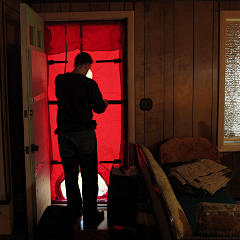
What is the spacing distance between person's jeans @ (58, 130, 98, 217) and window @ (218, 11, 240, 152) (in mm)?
1517

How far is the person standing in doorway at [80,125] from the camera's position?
2.57 meters

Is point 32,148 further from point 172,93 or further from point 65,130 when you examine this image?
point 172,93

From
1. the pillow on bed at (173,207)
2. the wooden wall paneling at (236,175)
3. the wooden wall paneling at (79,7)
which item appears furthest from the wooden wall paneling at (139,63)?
the wooden wall paneling at (236,175)

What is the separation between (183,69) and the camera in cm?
330

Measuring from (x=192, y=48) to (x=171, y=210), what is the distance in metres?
2.04

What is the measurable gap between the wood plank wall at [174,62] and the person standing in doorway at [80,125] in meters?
0.83

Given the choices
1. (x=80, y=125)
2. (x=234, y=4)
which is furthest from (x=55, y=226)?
(x=234, y=4)

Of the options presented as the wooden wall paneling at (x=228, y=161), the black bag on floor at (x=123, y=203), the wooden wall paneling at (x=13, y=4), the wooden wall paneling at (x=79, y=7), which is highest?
the wooden wall paneling at (x=79, y=7)

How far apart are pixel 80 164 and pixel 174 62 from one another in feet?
4.90

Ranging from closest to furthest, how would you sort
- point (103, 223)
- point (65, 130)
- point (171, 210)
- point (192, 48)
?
1. point (171, 210)
2. point (65, 130)
3. point (103, 223)
4. point (192, 48)

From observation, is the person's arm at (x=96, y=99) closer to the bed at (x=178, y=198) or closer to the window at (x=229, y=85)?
the bed at (x=178, y=198)

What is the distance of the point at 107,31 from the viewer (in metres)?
3.35

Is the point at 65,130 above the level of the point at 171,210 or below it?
above

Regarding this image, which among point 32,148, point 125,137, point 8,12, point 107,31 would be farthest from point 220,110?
point 8,12
